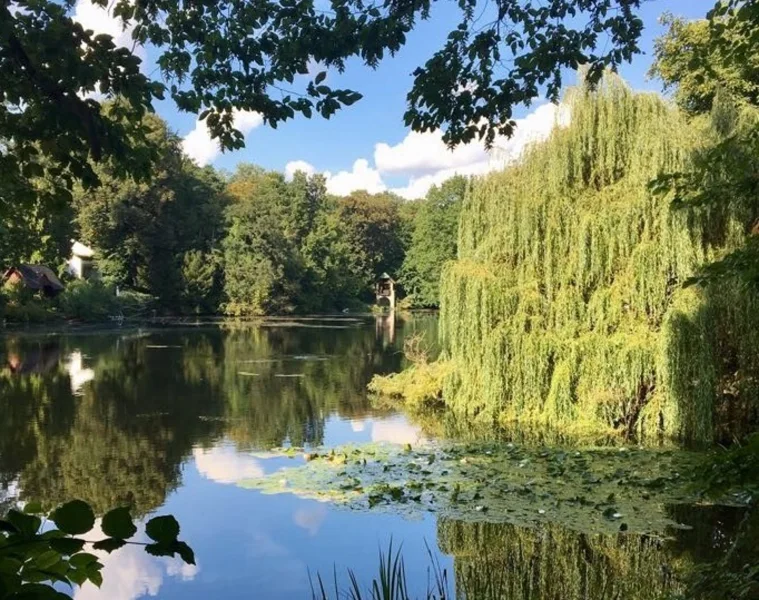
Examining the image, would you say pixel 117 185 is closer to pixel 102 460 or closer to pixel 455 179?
pixel 455 179

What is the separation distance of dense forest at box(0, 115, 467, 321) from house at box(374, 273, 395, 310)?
259 cm

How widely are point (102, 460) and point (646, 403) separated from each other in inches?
336

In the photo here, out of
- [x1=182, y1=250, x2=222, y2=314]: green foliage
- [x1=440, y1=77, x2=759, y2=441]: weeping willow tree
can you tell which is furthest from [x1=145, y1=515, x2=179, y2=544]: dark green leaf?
[x1=182, y1=250, x2=222, y2=314]: green foliage

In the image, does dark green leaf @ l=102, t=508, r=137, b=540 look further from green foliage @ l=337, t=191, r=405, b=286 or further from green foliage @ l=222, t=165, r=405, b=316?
green foliage @ l=337, t=191, r=405, b=286

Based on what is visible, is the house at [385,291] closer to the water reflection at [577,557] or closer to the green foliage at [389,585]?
the water reflection at [577,557]

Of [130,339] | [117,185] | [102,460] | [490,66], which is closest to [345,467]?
[102,460]

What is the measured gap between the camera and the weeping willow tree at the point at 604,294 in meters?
10.6

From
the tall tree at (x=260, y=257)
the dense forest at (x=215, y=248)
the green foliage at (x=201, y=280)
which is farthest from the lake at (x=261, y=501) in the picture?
the tall tree at (x=260, y=257)

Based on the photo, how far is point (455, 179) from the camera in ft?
202

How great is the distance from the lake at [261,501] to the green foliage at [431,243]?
38.3m

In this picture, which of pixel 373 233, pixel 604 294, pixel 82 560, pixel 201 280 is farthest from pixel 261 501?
pixel 373 233

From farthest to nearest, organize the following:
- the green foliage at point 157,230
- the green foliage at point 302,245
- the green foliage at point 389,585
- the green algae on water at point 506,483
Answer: the green foliage at point 302,245 → the green foliage at point 157,230 → the green algae on water at point 506,483 → the green foliage at point 389,585

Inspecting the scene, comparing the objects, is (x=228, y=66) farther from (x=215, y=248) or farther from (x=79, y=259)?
(x=79, y=259)

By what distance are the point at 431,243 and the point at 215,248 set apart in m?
19.4
